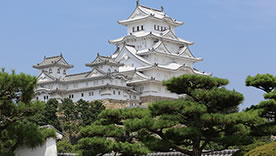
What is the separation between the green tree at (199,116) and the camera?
629 inches

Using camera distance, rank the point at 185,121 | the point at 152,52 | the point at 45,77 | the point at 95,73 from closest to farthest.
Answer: the point at 185,121
the point at 95,73
the point at 45,77
the point at 152,52

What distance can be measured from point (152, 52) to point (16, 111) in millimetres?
37068

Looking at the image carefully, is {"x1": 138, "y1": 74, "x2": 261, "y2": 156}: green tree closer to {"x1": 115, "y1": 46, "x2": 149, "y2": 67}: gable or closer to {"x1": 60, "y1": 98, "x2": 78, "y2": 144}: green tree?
{"x1": 60, "y1": 98, "x2": 78, "y2": 144}: green tree

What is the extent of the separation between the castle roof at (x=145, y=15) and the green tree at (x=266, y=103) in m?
38.3

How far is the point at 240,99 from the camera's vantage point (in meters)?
16.5

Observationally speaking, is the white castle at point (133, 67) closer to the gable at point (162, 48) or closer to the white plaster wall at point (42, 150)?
the gable at point (162, 48)

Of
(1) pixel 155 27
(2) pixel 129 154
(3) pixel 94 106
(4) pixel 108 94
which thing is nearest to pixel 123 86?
(4) pixel 108 94

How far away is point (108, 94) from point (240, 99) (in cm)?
3036

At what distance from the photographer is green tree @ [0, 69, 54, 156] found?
15227mm

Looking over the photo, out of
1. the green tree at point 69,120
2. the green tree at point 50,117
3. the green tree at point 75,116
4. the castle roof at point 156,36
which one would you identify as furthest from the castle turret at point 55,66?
the green tree at point 50,117

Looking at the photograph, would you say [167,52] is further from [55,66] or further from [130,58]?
[55,66]

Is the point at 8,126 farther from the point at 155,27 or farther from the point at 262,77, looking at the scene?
the point at 155,27

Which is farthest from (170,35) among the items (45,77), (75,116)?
(75,116)

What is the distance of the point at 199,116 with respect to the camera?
16.4 metres
